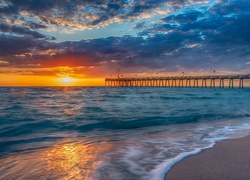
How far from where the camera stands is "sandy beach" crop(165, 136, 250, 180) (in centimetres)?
313

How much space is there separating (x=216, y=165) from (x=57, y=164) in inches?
104

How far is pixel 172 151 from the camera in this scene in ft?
16.0

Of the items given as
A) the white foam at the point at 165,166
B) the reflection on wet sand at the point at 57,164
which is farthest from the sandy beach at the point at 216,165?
the reflection on wet sand at the point at 57,164

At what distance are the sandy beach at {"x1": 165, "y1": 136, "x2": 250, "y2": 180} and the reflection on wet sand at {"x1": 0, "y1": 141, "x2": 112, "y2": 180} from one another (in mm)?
1306

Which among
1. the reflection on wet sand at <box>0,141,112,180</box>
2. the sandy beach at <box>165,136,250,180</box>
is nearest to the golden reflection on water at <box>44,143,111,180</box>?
the reflection on wet sand at <box>0,141,112,180</box>

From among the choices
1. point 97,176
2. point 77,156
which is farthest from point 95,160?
point 97,176

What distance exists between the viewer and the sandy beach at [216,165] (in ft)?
10.3

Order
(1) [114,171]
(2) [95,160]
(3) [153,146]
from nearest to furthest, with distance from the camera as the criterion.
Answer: (1) [114,171]
(2) [95,160]
(3) [153,146]

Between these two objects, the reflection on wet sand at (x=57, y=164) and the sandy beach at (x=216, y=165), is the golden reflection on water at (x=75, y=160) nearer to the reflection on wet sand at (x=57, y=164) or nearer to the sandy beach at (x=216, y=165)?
the reflection on wet sand at (x=57, y=164)

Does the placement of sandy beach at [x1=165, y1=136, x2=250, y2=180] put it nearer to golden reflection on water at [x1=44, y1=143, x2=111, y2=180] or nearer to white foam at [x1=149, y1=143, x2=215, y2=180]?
white foam at [x1=149, y1=143, x2=215, y2=180]

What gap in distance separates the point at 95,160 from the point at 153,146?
1655 mm

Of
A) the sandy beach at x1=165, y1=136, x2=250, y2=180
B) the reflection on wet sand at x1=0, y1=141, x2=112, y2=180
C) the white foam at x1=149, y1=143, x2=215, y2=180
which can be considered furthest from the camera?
the reflection on wet sand at x1=0, y1=141, x2=112, y2=180

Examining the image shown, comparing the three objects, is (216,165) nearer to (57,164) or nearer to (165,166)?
(165,166)

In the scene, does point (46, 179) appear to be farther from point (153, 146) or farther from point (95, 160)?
point (153, 146)
